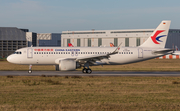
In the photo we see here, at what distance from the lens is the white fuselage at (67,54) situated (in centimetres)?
3594

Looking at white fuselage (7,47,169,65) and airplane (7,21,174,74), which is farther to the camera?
white fuselage (7,47,169,65)

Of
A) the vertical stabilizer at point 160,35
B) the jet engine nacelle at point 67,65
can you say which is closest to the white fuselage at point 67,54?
the vertical stabilizer at point 160,35

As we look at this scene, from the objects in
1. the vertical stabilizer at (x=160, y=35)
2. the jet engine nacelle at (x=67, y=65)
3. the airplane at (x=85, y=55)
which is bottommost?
the jet engine nacelle at (x=67, y=65)

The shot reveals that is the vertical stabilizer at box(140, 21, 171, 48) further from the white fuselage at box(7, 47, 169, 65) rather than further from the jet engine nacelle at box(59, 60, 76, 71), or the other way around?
the jet engine nacelle at box(59, 60, 76, 71)

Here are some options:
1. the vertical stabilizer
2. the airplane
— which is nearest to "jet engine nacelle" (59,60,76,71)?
the airplane

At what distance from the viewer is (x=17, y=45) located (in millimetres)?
125625

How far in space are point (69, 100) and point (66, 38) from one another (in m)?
136

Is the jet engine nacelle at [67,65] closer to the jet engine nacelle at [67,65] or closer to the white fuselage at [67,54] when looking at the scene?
the jet engine nacelle at [67,65]

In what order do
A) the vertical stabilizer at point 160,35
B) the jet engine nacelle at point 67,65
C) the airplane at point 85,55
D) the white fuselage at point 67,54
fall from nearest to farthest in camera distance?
the jet engine nacelle at point 67,65
the airplane at point 85,55
the white fuselage at point 67,54
the vertical stabilizer at point 160,35

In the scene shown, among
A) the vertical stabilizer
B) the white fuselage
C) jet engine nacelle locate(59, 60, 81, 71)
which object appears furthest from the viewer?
the vertical stabilizer

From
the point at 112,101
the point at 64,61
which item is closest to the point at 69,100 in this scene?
the point at 112,101

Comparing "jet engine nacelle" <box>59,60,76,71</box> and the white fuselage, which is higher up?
the white fuselage

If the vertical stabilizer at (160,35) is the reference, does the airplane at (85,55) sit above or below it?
below

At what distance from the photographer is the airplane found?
35.0 metres
